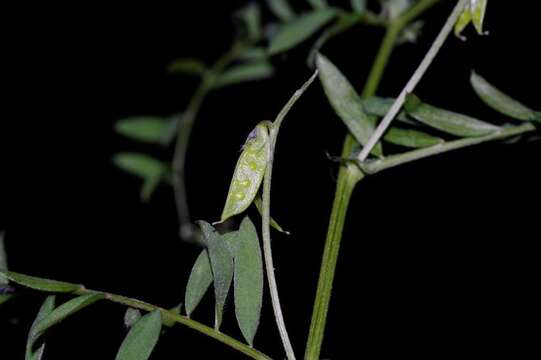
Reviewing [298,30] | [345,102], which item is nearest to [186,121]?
[298,30]

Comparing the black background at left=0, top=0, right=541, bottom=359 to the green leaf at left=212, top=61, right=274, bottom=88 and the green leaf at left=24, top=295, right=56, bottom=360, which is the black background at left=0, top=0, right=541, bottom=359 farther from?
the green leaf at left=24, top=295, right=56, bottom=360

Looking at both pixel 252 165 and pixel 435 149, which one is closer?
pixel 252 165

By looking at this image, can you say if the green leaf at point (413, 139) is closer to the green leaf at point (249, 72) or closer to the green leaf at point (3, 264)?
the green leaf at point (3, 264)

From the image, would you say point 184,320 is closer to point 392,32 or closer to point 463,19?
point 463,19

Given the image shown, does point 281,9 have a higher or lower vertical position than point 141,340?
higher

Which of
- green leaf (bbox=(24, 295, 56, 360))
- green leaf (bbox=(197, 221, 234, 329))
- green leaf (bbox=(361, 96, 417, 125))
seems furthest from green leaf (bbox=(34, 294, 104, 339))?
green leaf (bbox=(361, 96, 417, 125))
